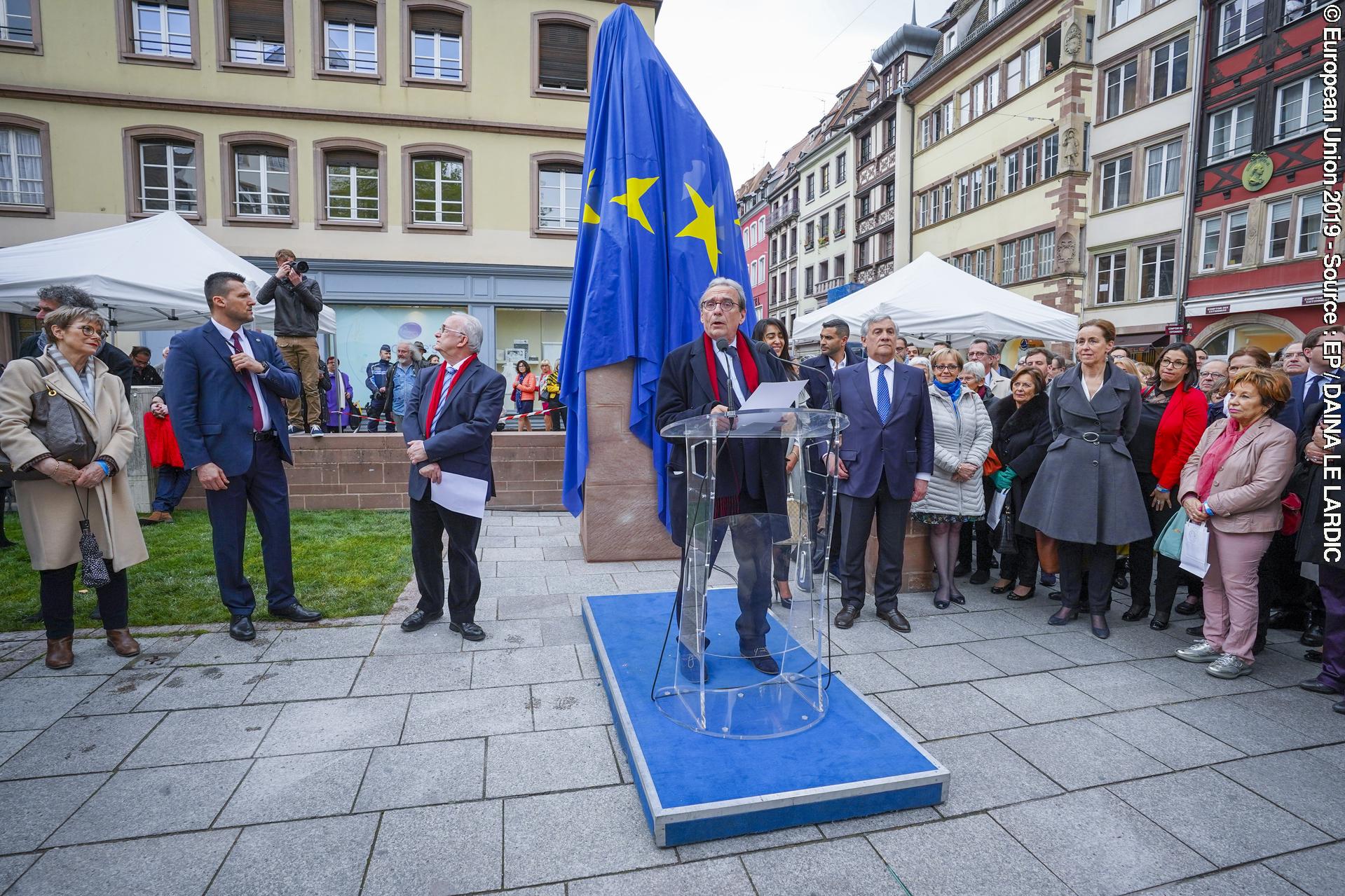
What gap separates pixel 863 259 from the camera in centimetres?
3888

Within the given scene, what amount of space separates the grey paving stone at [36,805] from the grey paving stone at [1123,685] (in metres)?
4.50

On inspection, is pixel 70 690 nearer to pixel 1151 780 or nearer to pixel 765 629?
pixel 765 629

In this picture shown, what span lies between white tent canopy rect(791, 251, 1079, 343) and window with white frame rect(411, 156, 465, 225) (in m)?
11.7

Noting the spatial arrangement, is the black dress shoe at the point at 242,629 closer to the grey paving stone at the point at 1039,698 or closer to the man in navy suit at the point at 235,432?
the man in navy suit at the point at 235,432

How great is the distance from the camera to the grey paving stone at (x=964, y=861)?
2.35 metres

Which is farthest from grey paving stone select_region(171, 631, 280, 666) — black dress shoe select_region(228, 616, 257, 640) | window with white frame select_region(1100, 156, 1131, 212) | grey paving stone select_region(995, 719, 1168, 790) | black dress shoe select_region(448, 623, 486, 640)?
window with white frame select_region(1100, 156, 1131, 212)

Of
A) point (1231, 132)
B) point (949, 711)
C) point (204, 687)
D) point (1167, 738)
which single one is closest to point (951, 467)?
point (949, 711)

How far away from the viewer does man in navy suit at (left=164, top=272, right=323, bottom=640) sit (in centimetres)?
426

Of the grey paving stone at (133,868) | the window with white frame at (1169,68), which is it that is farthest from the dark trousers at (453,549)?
the window with white frame at (1169,68)

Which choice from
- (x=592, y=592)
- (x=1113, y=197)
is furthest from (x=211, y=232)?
(x=1113, y=197)

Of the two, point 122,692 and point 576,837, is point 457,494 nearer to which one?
point 122,692

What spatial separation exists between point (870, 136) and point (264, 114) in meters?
29.3

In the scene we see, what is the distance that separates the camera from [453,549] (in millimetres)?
4578

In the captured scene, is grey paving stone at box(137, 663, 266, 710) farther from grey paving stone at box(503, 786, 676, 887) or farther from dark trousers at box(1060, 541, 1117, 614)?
dark trousers at box(1060, 541, 1117, 614)
